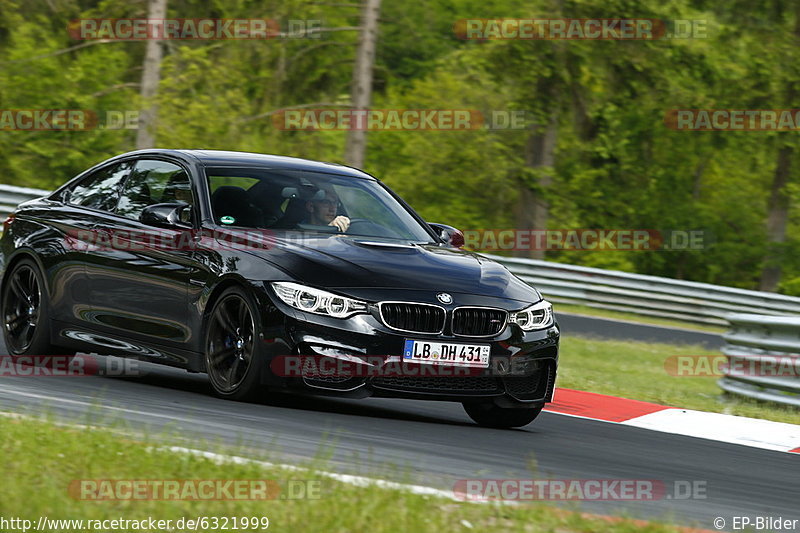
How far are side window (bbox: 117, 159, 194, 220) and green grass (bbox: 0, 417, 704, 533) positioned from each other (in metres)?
3.27

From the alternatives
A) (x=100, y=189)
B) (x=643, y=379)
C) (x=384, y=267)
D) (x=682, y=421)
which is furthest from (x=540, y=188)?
(x=384, y=267)

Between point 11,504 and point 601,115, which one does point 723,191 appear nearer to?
point 601,115

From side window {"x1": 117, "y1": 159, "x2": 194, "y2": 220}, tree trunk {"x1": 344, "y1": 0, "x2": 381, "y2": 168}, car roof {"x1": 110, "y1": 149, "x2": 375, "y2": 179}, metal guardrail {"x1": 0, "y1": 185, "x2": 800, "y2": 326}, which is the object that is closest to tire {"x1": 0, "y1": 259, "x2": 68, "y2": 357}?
side window {"x1": 117, "y1": 159, "x2": 194, "y2": 220}

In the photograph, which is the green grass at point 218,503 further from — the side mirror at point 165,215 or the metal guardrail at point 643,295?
the metal guardrail at point 643,295

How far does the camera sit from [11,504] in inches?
170

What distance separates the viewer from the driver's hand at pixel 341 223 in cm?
844

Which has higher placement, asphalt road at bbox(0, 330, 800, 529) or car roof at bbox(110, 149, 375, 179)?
car roof at bbox(110, 149, 375, 179)

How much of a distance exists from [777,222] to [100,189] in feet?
111

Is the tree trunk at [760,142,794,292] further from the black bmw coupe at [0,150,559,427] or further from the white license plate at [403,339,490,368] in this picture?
the white license plate at [403,339,490,368]

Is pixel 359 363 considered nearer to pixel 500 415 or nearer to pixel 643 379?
pixel 500 415

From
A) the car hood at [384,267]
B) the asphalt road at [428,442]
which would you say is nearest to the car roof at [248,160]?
the car hood at [384,267]

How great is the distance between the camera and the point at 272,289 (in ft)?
24.2

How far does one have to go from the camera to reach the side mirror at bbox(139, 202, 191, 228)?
8.15 meters

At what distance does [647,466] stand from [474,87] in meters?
32.8
